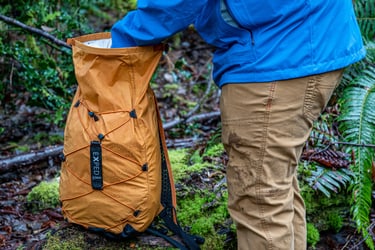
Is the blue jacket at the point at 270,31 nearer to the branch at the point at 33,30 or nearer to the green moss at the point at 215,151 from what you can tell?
the green moss at the point at 215,151

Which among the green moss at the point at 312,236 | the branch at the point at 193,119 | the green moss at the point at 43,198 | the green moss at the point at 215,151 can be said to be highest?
the green moss at the point at 215,151

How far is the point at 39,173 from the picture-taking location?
13.4 ft

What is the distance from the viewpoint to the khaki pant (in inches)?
84.4

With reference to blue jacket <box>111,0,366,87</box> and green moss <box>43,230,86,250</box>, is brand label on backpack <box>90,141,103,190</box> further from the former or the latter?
blue jacket <box>111,0,366,87</box>

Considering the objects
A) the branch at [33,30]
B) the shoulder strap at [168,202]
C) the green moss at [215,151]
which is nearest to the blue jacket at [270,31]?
the shoulder strap at [168,202]

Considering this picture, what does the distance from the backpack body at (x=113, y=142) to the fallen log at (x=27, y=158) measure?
143 centimetres

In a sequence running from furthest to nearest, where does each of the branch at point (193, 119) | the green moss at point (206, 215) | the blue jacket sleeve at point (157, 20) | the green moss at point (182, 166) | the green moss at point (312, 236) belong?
the branch at point (193, 119) → the green moss at point (182, 166) → the green moss at point (312, 236) → the green moss at point (206, 215) → the blue jacket sleeve at point (157, 20)

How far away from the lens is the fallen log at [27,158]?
386cm

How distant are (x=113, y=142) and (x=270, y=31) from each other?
996 mm

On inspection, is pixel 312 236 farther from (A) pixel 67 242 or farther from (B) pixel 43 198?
(B) pixel 43 198

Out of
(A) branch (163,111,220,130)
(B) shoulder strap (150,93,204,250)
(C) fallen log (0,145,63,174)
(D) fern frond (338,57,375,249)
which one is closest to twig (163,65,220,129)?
(A) branch (163,111,220,130)

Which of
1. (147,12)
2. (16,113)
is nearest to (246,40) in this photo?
(147,12)

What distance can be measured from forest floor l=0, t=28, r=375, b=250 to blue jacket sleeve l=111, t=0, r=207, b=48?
4.07 ft

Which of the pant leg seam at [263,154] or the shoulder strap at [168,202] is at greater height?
the pant leg seam at [263,154]
